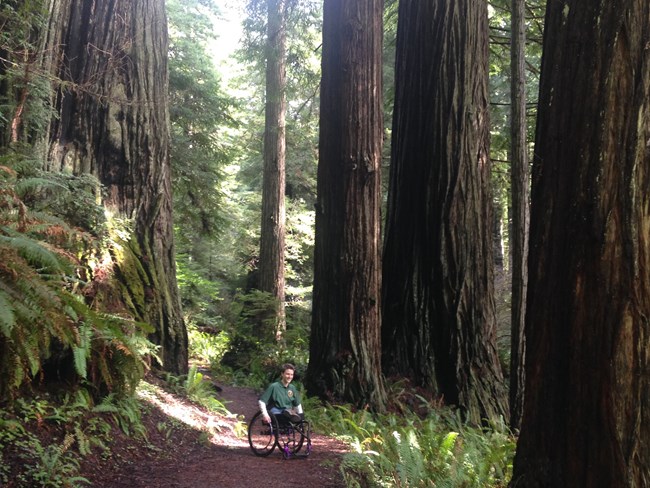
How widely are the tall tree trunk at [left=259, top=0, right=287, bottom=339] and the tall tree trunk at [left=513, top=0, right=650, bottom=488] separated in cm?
1162

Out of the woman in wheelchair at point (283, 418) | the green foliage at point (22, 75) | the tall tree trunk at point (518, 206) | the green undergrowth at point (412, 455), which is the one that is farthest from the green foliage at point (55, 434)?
the tall tree trunk at point (518, 206)

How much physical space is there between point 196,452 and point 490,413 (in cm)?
464

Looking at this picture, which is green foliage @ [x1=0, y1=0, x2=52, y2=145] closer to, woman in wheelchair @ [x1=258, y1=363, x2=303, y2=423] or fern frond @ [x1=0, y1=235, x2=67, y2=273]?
fern frond @ [x1=0, y1=235, x2=67, y2=273]

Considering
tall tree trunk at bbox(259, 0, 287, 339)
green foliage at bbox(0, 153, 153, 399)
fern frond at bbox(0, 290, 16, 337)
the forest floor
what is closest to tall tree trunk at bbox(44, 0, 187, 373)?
green foliage at bbox(0, 153, 153, 399)

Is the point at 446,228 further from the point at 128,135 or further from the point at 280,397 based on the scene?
the point at 128,135

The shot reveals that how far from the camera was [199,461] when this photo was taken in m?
5.61

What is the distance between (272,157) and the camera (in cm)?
Result: 1609

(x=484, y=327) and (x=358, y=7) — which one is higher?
(x=358, y=7)

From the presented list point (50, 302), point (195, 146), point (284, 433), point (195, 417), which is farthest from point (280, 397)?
point (195, 146)

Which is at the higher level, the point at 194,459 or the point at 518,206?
the point at 518,206

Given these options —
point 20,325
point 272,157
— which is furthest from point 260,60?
point 20,325

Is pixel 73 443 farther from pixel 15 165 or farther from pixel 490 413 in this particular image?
pixel 490 413

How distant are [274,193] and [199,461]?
10.6 metres

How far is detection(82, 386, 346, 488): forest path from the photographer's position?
15.7ft
